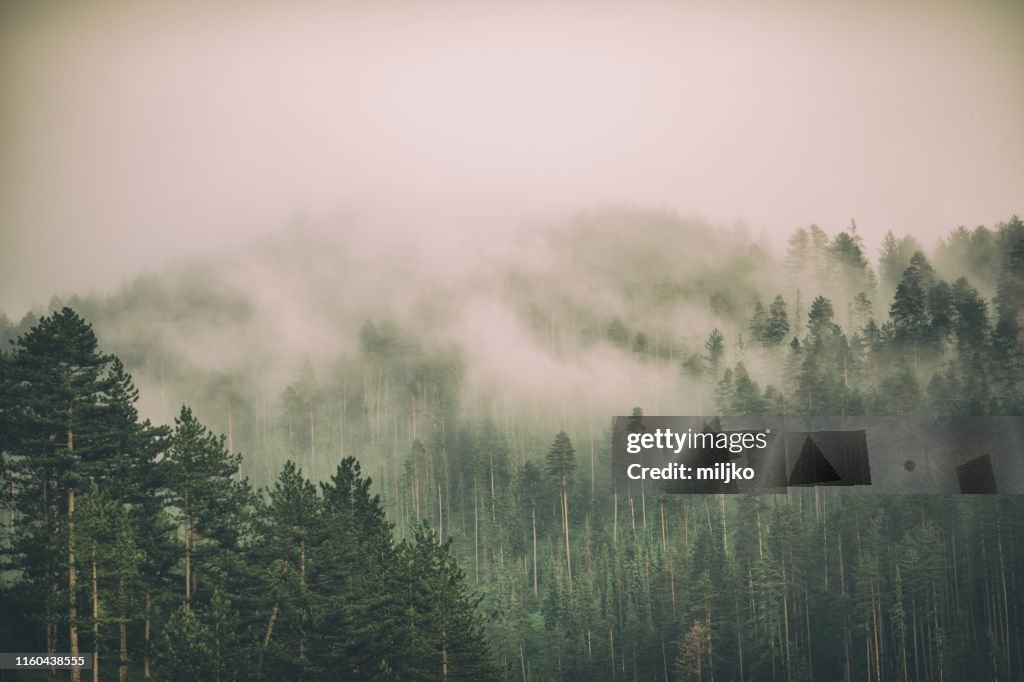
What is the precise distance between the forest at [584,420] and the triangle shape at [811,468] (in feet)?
0.71

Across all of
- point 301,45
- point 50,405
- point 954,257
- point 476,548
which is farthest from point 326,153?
point 954,257

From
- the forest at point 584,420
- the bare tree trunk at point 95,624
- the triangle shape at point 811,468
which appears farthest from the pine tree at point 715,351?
the bare tree trunk at point 95,624

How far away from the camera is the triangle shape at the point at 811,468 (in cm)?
1728

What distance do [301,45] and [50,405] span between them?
7.32m

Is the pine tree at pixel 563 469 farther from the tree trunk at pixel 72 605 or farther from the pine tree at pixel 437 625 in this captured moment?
the tree trunk at pixel 72 605

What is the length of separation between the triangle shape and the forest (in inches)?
8.5

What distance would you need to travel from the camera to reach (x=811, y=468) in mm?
17328

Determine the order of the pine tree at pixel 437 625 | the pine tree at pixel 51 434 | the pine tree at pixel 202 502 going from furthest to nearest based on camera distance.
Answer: the pine tree at pixel 51 434, the pine tree at pixel 202 502, the pine tree at pixel 437 625

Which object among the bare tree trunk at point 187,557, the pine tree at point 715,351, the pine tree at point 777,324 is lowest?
the bare tree trunk at point 187,557

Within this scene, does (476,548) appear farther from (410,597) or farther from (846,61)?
(846,61)

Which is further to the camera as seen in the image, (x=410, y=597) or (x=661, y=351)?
(x=661, y=351)

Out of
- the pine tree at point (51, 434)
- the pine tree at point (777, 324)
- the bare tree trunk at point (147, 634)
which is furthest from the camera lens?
the pine tree at point (777, 324)

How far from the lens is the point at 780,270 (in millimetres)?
18234

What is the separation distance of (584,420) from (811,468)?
3.83m
